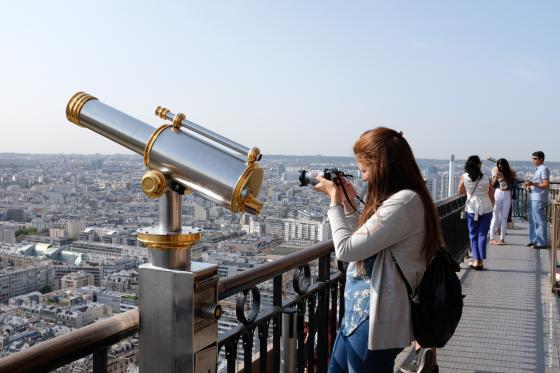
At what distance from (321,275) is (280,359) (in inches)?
28.8

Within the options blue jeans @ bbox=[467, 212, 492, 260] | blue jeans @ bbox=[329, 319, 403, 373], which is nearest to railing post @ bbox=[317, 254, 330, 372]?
blue jeans @ bbox=[329, 319, 403, 373]

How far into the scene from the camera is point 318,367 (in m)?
3.79

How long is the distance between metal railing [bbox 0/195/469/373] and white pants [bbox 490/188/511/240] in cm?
806

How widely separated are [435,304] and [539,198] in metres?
8.99

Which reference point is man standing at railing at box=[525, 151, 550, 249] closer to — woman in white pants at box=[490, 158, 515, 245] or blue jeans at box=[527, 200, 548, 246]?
blue jeans at box=[527, 200, 548, 246]

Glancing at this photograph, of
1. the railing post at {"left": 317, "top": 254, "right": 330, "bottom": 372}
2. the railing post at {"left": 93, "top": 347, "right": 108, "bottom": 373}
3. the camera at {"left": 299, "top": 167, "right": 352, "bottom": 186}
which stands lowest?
the railing post at {"left": 317, "top": 254, "right": 330, "bottom": 372}

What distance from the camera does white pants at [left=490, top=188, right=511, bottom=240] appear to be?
36.7 feet

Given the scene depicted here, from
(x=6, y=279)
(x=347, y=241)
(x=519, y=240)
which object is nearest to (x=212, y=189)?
(x=347, y=241)

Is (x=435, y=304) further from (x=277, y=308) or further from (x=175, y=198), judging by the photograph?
(x=175, y=198)

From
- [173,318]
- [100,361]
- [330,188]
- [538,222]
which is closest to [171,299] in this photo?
[173,318]

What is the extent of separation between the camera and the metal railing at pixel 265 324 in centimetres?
157

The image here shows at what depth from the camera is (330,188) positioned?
9.16 ft

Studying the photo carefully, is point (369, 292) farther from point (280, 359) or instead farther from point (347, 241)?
point (280, 359)

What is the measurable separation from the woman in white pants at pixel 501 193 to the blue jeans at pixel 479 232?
2302 millimetres
